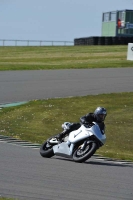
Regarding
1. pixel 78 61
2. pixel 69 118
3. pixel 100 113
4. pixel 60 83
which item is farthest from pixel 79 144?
pixel 78 61

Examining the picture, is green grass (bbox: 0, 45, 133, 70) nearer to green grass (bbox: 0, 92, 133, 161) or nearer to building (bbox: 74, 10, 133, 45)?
building (bbox: 74, 10, 133, 45)

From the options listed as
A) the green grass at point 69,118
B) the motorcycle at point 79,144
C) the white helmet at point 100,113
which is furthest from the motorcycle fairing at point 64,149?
the green grass at point 69,118

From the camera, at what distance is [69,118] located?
2102 centimetres

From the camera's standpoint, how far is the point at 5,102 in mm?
23062

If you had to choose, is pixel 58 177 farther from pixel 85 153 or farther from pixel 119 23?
pixel 119 23

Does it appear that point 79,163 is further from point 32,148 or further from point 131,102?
point 131,102

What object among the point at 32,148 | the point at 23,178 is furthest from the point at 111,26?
the point at 23,178

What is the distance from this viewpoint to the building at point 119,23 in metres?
61.9

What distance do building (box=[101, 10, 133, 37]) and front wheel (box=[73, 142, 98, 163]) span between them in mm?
49753

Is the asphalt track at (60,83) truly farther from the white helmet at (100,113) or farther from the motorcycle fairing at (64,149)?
the white helmet at (100,113)

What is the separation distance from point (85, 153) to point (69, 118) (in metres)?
8.61

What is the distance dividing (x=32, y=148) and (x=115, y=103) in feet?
33.0

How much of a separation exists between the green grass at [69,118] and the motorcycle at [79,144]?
2189mm

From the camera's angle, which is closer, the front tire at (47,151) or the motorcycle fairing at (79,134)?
the motorcycle fairing at (79,134)
